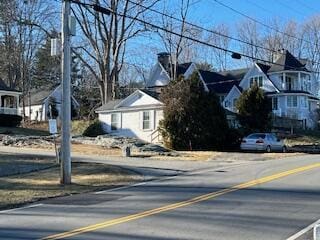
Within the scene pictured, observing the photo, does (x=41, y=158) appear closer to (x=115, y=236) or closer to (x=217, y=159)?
(x=217, y=159)

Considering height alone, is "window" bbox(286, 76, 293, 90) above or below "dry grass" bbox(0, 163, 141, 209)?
above

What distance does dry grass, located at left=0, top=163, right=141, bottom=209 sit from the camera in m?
17.0

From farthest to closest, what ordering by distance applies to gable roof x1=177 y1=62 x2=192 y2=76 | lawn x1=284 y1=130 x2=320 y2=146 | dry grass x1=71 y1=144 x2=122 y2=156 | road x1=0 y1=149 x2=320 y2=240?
gable roof x1=177 y1=62 x2=192 y2=76, lawn x1=284 y1=130 x2=320 y2=146, dry grass x1=71 y1=144 x2=122 y2=156, road x1=0 y1=149 x2=320 y2=240

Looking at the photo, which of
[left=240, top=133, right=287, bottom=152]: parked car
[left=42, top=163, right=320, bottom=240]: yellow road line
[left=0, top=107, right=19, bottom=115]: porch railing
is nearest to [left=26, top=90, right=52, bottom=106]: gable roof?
[left=0, top=107, right=19, bottom=115]: porch railing

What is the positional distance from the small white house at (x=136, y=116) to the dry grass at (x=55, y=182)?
21925 mm

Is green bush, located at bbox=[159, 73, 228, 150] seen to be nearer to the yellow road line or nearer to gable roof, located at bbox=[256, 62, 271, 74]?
the yellow road line

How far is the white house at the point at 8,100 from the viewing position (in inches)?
2232

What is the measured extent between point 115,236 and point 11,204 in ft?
20.4

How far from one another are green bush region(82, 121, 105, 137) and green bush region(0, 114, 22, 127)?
20.8ft

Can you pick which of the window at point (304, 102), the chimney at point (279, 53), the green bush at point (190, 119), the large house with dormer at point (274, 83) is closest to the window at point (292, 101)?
the large house with dormer at point (274, 83)

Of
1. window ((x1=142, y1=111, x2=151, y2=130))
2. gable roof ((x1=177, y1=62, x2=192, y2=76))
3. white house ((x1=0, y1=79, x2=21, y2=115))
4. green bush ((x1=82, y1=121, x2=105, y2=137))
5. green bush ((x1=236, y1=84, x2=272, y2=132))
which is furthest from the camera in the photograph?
gable roof ((x1=177, y1=62, x2=192, y2=76))

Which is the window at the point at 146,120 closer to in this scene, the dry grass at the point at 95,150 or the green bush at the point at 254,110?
the green bush at the point at 254,110

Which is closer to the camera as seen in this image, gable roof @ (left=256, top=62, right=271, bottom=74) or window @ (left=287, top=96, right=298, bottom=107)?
window @ (left=287, top=96, right=298, bottom=107)

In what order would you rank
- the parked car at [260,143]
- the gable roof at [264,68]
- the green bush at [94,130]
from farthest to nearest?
the gable roof at [264,68], the green bush at [94,130], the parked car at [260,143]
